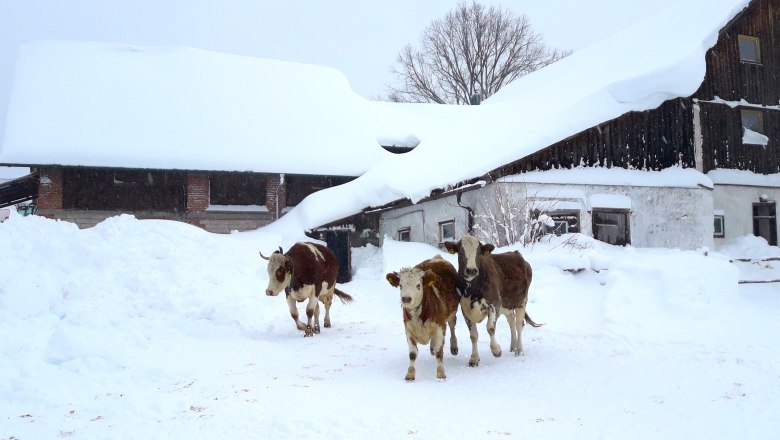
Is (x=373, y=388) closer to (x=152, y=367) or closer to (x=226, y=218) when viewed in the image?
(x=152, y=367)

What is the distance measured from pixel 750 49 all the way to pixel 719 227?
650 cm

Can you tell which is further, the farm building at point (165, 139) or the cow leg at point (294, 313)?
the farm building at point (165, 139)

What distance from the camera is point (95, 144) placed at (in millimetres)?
21219

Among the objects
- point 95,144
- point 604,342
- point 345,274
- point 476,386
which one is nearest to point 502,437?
point 476,386

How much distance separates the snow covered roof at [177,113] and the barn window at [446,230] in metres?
6.91

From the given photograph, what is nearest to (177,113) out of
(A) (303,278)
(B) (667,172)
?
(A) (303,278)

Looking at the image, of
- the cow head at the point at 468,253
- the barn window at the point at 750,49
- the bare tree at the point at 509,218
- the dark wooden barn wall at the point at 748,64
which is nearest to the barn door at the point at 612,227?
the bare tree at the point at 509,218

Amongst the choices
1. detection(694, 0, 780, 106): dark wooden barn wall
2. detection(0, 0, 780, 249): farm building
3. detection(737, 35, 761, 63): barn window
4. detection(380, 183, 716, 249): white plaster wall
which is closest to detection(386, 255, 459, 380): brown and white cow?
detection(0, 0, 780, 249): farm building

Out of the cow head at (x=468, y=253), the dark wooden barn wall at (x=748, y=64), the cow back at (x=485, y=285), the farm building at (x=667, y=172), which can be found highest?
the dark wooden barn wall at (x=748, y=64)

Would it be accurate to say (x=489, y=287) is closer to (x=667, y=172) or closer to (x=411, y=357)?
(x=411, y=357)

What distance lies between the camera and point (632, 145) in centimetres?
1634

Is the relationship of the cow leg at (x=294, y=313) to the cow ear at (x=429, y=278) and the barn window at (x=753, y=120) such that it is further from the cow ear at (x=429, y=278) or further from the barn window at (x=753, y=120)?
the barn window at (x=753, y=120)

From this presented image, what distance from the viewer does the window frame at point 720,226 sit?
61.4 ft

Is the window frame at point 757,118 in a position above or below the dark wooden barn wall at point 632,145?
above
